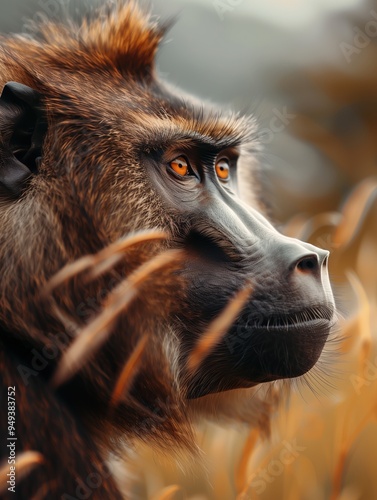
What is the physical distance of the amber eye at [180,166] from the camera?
166cm

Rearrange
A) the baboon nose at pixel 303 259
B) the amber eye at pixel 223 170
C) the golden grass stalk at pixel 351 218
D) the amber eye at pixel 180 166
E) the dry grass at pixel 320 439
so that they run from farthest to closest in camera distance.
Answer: the golden grass stalk at pixel 351 218, the dry grass at pixel 320 439, the amber eye at pixel 223 170, the amber eye at pixel 180 166, the baboon nose at pixel 303 259

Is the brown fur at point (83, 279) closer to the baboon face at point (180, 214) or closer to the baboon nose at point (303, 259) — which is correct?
the baboon face at point (180, 214)

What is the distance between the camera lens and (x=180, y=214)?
1.59 m

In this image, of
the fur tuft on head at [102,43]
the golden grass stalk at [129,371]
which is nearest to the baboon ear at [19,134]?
the fur tuft on head at [102,43]

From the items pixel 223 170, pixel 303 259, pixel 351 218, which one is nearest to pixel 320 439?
pixel 351 218

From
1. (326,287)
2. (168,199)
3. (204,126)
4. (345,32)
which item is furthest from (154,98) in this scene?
(345,32)

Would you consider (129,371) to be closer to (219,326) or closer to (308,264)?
(219,326)

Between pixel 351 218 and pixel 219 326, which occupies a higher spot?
pixel 351 218

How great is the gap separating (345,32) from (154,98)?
242 cm

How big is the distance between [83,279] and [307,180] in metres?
2.36

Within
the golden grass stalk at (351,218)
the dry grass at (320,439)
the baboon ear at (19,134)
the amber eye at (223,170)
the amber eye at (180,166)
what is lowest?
the dry grass at (320,439)

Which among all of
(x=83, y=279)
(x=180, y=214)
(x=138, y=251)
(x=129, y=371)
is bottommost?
(x=129, y=371)

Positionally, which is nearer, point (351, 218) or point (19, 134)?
point (19, 134)

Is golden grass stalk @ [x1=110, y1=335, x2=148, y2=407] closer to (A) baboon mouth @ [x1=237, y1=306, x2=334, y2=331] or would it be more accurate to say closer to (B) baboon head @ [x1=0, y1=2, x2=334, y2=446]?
(B) baboon head @ [x1=0, y1=2, x2=334, y2=446]
